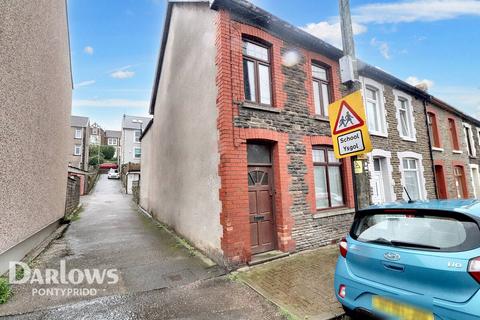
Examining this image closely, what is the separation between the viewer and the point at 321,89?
28.0ft

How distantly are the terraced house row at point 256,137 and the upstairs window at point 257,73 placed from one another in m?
0.03

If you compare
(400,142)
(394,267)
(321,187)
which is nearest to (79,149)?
(321,187)

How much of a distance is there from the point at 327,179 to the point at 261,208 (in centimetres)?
270

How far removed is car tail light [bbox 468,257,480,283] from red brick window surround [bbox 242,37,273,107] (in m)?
5.30

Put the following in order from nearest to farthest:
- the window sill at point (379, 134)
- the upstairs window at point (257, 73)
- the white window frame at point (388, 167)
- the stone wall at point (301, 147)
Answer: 1. the stone wall at point (301, 147)
2. the upstairs window at point (257, 73)
3. the white window frame at point (388, 167)
4. the window sill at point (379, 134)

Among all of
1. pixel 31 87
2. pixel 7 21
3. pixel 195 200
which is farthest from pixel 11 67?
pixel 195 200

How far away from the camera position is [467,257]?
2.24 m

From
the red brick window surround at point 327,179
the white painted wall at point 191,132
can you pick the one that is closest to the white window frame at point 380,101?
the red brick window surround at point 327,179

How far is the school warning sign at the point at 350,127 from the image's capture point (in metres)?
3.92

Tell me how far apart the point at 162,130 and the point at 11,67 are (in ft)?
22.4

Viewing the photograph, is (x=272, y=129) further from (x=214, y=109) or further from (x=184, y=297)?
(x=184, y=297)

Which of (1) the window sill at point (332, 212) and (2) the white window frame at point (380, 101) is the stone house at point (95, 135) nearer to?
(2) the white window frame at point (380, 101)

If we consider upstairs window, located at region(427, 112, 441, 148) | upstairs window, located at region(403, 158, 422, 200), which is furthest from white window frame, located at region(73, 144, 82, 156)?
upstairs window, located at region(427, 112, 441, 148)

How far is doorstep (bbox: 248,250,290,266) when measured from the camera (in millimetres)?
5702
